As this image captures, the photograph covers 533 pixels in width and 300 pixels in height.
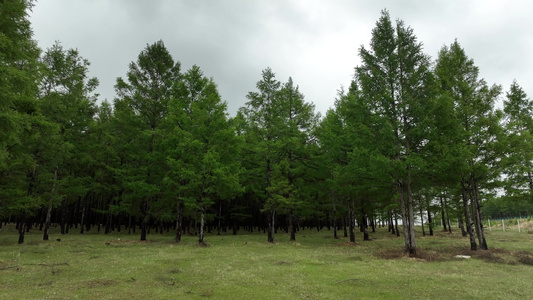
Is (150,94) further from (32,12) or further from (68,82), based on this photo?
(32,12)

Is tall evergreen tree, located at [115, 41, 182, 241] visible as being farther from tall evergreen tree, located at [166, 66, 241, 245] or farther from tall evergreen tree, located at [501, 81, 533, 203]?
tall evergreen tree, located at [501, 81, 533, 203]

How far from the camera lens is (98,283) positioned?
29.6ft

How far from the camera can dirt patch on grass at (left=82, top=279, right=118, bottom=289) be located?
8.73 m

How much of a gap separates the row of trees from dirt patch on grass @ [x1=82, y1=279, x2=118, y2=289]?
726 centimetres

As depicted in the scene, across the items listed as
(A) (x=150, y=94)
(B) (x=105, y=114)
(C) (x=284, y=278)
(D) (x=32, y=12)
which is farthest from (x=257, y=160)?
(B) (x=105, y=114)

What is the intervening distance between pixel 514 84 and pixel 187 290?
3608 cm

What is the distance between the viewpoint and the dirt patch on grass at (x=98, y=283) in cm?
873

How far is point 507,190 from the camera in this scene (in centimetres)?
2059

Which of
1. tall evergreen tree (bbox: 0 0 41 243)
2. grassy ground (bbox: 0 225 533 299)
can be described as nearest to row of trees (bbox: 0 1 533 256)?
tall evergreen tree (bbox: 0 0 41 243)

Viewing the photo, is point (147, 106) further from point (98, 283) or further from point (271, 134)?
point (98, 283)

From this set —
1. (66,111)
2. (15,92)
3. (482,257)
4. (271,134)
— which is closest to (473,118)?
(482,257)

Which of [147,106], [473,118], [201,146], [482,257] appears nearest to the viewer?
[482,257]

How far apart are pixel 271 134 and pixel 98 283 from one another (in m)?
19.2

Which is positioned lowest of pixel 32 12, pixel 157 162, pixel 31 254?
pixel 31 254
